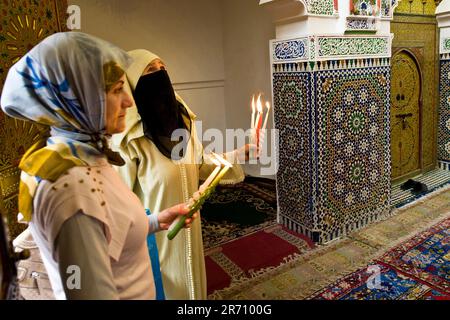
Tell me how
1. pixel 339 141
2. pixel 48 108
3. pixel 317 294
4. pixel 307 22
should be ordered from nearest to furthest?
pixel 48 108
pixel 317 294
pixel 307 22
pixel 339 141

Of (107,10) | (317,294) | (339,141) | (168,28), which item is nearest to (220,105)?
(168,28)

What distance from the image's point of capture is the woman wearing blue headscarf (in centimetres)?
67

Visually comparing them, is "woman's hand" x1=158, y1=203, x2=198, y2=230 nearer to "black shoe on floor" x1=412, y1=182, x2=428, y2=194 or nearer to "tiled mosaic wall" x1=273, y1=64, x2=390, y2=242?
"tiled mosaic wall" x1=273, y1=64, x2=390, y2=242

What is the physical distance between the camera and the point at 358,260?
2.34 meters

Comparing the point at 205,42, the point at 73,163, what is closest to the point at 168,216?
the point at 73,163

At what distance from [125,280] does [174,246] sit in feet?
2.52

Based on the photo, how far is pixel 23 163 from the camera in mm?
719

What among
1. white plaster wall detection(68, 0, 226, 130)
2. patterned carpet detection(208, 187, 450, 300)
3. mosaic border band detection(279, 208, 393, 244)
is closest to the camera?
patterned carpet detection(208, 187, 450, 300)

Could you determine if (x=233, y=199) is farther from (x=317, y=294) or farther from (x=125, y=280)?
(x=125, y=280)

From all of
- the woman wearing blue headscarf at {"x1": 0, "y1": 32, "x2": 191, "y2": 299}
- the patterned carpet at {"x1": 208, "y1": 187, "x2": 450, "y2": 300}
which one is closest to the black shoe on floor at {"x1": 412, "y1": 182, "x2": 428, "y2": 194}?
the patterned carpet at {"x1": 208, "y1": 187, "x2": 450, "y2": 300}

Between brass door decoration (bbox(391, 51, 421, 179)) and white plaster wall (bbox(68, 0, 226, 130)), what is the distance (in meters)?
1.94

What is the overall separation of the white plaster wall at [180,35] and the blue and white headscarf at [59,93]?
2.97 metres

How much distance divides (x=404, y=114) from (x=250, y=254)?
2.37 metres

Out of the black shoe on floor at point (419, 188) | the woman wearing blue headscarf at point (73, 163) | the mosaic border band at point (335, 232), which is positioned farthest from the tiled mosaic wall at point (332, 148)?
the woman wearing blue headscarf at point (73, 163)
